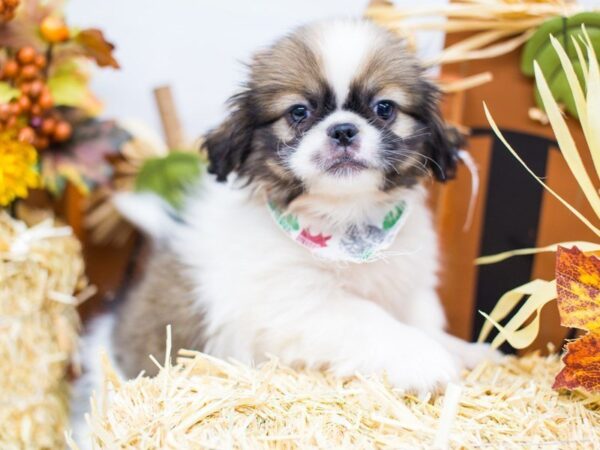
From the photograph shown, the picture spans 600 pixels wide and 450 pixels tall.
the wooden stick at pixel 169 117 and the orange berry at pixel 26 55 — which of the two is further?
the wooden stick at pixel 169 117

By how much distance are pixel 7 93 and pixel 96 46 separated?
1.04 ft

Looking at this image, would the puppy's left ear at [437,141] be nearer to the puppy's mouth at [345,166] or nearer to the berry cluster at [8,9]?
the puppy's mouth at [345,166]

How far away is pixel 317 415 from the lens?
1.30m

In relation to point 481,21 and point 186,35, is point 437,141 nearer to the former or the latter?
point 481,21

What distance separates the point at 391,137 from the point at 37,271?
102cm

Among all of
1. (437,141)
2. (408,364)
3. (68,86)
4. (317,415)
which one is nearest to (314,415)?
(317,415)

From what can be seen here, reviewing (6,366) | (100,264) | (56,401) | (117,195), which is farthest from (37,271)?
(100,264)

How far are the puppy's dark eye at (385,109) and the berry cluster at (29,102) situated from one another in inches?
38.2

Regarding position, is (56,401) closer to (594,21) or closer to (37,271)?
(37,271)

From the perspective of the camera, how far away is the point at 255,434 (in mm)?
1241

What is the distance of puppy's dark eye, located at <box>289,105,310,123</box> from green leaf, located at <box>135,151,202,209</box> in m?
0.80

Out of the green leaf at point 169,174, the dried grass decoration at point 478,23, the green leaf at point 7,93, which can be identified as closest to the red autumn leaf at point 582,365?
the dried grass decoration at point 478,23

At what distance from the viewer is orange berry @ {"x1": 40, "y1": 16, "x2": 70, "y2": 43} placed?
1.95m

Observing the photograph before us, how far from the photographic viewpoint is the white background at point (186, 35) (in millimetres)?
2656
